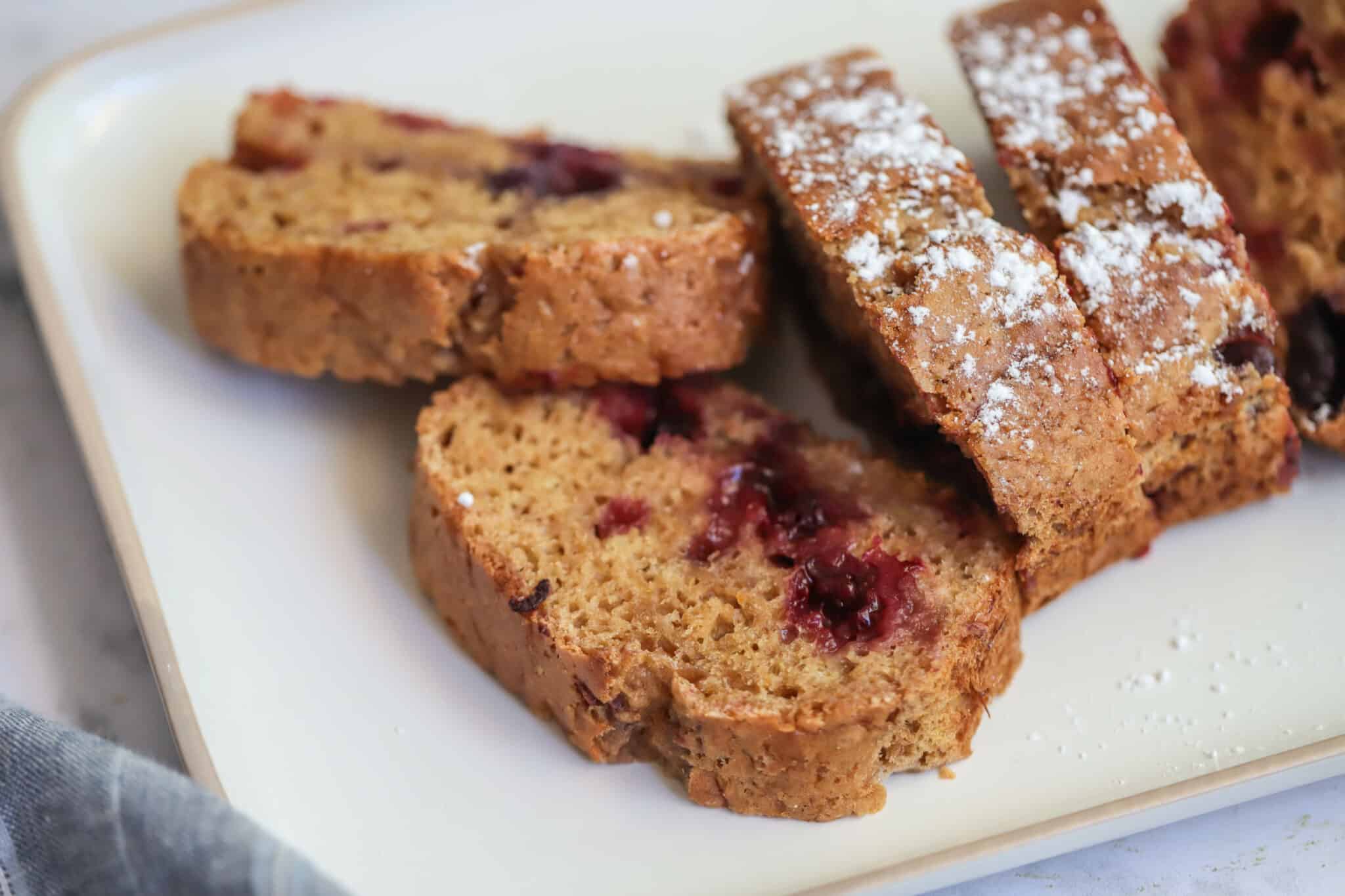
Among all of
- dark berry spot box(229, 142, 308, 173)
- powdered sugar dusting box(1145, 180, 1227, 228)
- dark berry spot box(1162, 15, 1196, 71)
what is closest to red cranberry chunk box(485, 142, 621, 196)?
dark berry spot box(229, 142, 308, 173)

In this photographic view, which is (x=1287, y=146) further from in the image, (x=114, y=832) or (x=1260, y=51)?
(x=114, y=832)

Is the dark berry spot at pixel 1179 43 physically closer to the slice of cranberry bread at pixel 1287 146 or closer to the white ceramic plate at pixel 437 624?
the slice of cranberry bread at pixel 1287 146

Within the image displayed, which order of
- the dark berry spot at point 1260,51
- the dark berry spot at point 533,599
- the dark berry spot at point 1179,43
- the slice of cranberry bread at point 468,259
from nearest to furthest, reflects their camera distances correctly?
the dark berry spot at point 533,599
the slice of cranberry bread at point 468,259
the dark berry spot at point 1260,51
the dark berry spot at point 1179,43

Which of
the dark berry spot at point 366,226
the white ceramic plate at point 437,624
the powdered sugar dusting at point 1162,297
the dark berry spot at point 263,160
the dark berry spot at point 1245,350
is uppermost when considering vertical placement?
the dark berry spot at point 263,160

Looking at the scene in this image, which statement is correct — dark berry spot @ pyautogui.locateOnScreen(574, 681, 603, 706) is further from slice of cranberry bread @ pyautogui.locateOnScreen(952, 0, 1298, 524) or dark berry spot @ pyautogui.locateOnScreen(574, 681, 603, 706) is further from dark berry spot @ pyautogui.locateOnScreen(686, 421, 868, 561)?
slice of cranberry bread @ pyautogui.locateOnScreen(952, 0, 1298, 524)

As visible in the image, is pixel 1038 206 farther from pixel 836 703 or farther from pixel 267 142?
pixel 267 142

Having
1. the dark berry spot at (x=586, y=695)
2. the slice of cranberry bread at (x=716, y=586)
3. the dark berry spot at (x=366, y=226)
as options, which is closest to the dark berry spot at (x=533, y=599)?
the slice of cranberry bread at (x=716, y=586)
